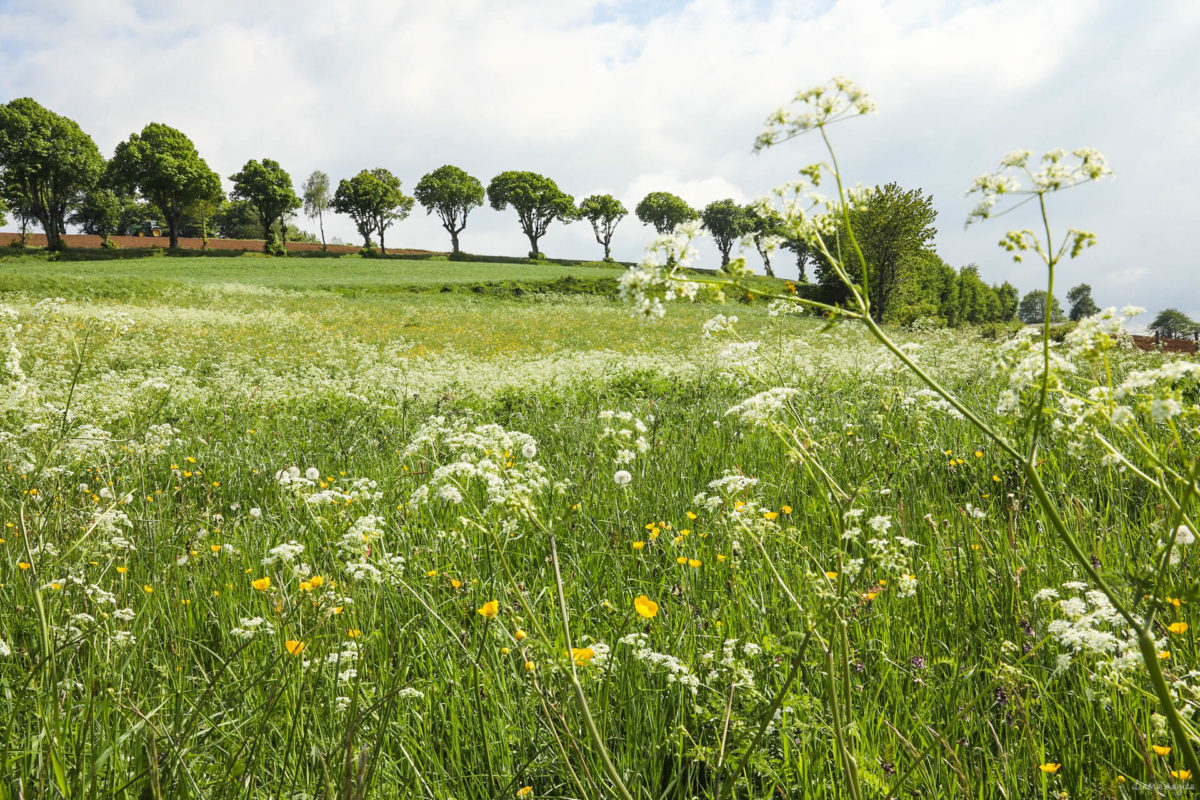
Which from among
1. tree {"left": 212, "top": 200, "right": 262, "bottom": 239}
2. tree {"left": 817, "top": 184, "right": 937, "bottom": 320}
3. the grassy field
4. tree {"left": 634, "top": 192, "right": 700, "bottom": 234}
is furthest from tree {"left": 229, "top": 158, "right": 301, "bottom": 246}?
the grassy field

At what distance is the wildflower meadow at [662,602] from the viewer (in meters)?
1.52

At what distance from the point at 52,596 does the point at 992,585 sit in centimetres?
420

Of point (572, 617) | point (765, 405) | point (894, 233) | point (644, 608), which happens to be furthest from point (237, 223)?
point (644, 608)

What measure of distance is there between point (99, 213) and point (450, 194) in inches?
1939

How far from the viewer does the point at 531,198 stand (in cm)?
9981

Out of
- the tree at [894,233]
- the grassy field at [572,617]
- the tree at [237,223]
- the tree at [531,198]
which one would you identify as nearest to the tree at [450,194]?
the tree at [531,198]

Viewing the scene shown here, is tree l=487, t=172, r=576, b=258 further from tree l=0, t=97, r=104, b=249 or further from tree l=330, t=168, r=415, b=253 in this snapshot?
tree l=0, t=97, r=104, b=249

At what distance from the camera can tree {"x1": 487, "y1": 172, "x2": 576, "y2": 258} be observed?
327 ft

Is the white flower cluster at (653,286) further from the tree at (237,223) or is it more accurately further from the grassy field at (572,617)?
the tree at (237,223)

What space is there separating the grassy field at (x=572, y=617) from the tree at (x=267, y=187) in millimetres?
85470

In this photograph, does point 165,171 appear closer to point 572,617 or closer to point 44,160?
point 44,160

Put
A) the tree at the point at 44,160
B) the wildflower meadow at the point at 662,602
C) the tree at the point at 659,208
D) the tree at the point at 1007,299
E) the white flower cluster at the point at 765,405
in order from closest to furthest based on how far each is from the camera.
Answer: the wildflower meadow at the point at 662,602 < the white flower cluster at the point at 765,405 < the tree at the point at 44,160 < the tree at the point at 1007,299 < the tree at the point at 659,208

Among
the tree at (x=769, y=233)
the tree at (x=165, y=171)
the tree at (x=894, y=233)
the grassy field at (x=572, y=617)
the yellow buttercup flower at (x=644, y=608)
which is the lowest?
the grassy field at (x=572, y=617)

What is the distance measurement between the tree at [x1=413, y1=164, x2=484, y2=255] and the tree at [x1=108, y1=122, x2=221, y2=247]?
31.8m
